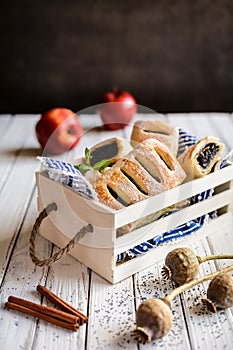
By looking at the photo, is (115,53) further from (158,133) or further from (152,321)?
(152,321)

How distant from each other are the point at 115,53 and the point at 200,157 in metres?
1.41

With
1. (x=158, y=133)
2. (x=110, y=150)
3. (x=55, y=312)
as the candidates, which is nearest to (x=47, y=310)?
(x=55, y=312)

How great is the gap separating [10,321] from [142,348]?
10.7 inches

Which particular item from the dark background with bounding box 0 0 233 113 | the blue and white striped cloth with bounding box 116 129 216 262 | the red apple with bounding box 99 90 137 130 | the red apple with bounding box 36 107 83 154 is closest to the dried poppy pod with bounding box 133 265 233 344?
the blue and white striped cloth with bounding box 116 129 216 262

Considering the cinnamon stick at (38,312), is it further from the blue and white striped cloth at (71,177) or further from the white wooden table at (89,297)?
the blue and white striped cloth at (71,177)

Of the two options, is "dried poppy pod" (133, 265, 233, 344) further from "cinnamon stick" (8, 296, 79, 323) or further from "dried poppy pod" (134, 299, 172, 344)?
"cinnamon stick" (8, 296, 79, 323)

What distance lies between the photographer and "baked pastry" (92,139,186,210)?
125cm

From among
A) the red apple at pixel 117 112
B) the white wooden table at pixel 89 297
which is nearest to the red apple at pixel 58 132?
the red apple at pixel 117 112

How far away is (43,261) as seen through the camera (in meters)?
Result: 1.24

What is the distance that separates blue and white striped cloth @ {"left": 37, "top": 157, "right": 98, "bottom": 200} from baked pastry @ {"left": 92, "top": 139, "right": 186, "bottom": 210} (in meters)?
0.02

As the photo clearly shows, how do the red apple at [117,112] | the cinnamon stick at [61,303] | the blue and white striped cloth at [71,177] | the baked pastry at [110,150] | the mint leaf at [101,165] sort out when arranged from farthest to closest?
the red apple at [117,112] → the baked pastry at [110,150] → the mint leaf at [101,165] → the blue and white striped cloth at [71,177] → the cinnamon stick at [61,303]

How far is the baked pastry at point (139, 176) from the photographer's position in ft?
4.10

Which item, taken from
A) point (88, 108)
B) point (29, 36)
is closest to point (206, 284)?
point (88, 108)

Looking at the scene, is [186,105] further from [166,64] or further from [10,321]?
[10,321]
